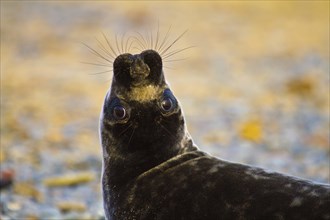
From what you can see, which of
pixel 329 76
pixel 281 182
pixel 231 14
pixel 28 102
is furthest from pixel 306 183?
pixel 231 14

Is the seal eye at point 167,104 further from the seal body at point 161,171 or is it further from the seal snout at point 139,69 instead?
the seal snout at point 139,69

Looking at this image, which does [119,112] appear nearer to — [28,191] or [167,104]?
[167,104]

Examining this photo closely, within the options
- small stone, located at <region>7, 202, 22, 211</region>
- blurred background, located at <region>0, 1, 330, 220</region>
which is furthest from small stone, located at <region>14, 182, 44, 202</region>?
small stone, located at <region>7, 202, 22, 211</region>

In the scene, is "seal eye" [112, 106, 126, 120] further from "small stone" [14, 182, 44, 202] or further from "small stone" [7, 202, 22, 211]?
"small stone" [14, 182, 44, 202]

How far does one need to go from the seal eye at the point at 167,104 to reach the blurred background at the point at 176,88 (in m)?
1.16

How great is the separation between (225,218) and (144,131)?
2.76 feet

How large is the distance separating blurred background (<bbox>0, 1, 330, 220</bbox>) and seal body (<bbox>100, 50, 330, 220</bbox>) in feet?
3.85

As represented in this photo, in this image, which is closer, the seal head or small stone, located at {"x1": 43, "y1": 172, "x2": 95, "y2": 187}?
the seal head

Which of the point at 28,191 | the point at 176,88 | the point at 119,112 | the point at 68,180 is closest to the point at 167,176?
the point at 119,112

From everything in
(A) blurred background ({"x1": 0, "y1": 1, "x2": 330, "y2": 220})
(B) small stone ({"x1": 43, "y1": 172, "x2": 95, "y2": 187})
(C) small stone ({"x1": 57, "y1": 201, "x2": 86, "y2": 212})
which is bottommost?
(C) small stone ({"x1": 57, "y1": 201, "x2": 86, "y2": 212})

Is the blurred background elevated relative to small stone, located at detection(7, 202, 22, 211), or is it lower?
elevated

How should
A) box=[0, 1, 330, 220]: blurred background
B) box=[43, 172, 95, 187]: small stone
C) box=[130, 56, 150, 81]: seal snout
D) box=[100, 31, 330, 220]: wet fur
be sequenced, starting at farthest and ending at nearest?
box=[0, 1, 330, 220]: blurred background
box=[43, 172, 95, 187]: small stone
box=[130, 56, 150, 81]: seal snout
box=[100, 31, 330, 220]: wet fur

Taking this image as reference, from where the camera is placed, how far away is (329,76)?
40.8 feet

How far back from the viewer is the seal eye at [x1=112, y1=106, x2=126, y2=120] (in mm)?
4031
